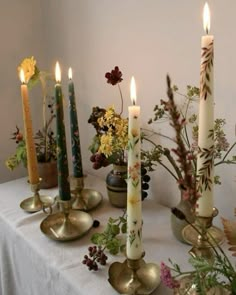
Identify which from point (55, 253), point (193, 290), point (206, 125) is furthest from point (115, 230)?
point (206, 125)

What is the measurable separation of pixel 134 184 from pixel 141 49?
1.72 feet

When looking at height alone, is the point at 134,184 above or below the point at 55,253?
above

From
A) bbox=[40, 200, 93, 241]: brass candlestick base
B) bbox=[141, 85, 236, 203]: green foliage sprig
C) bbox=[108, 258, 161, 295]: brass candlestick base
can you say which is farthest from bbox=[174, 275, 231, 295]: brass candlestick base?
bbox=[40, 200, 93, 241]: brass candlestick base

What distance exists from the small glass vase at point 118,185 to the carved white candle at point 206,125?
0.41 m

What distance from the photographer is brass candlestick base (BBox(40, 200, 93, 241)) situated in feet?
2.64

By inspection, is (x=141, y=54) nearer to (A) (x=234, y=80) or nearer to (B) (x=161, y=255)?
(A) (x=234, y=80)

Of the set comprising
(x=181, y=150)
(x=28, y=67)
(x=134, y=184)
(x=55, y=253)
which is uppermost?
(x=28, y=67)

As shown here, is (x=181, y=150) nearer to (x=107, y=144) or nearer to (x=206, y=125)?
(x=206, y=125)

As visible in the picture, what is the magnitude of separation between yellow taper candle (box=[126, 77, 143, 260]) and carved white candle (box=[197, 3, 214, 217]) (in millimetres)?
98

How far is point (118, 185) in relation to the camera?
930 millimetres

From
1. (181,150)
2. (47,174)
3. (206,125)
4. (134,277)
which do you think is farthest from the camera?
(47,174)

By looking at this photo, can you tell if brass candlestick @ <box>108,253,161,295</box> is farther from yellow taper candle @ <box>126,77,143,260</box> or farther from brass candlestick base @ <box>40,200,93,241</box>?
brass candlestick base @ <box>40,200,93,241</box>

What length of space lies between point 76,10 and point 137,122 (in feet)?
2.58

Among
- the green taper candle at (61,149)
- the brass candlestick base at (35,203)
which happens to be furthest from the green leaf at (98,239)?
the brass candlestick base at (35,203)
